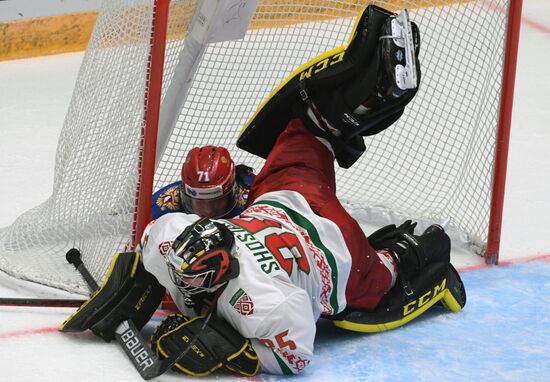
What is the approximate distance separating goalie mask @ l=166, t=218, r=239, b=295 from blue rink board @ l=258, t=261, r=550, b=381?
34 centimetres

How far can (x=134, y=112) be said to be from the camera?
148 inches

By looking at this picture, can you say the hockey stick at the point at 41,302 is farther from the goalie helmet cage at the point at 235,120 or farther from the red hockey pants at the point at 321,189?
the red hockey pants at the point at 321,189

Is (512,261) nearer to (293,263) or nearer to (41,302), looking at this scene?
(293,263)

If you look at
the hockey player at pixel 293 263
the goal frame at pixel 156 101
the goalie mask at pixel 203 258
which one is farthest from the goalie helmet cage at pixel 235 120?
the goalie mask at pixel 203 258

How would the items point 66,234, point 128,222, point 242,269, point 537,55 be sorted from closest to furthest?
1. point 242,269
2. point 128,222
3. point 66,234
4. point 537,55

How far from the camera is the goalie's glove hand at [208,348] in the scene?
10.8ft

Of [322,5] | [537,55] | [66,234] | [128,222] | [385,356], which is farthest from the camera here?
[537,55]

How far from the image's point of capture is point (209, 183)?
383cm

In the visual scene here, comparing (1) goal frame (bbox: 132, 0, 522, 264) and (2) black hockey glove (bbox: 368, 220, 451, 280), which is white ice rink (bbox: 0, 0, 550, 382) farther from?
(1) goal frame (bbox: 132, 0, 522, 264)

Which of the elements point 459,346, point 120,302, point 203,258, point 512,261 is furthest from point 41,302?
point 512,261

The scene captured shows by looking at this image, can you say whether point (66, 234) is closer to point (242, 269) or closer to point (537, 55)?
point (242, 269)

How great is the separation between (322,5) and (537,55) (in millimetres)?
2670

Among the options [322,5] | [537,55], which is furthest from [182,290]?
[537,55]

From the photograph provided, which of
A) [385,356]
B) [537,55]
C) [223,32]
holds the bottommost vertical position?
[537,55]
